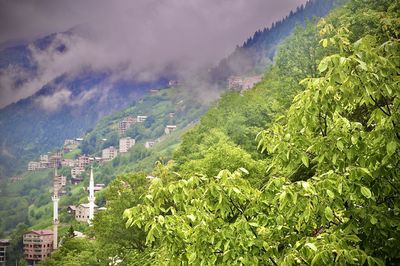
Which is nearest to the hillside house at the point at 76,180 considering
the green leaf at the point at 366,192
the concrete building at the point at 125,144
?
the concrete building at the point at 125,144

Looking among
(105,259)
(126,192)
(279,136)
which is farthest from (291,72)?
(279,136)

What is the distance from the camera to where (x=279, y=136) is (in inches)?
173

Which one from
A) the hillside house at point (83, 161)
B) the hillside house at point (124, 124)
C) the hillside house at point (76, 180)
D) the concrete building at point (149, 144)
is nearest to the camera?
the hillside house at point (76, 180)

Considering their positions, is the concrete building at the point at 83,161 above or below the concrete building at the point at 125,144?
below

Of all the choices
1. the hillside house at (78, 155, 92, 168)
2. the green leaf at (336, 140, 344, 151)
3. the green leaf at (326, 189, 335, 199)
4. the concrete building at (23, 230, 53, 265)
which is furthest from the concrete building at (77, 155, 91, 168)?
the green leaf at (326, 189, 335, 199)

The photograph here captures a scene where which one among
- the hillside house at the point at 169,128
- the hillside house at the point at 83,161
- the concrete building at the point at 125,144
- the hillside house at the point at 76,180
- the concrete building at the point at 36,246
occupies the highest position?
the hillside house at the point at 169,128

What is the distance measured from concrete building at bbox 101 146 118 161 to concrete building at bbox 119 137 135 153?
2.82m

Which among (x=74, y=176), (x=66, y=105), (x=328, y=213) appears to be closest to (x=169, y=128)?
(x=74, y=176)

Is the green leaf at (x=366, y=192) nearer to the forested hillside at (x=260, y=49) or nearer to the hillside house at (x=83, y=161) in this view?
the forested hillside at (x=260, y=49)

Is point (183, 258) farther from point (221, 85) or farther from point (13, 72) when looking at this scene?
point (221, 85)

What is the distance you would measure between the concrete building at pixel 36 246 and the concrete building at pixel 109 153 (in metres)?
97.8

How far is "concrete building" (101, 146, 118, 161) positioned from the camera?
562 ft

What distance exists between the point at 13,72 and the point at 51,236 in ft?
227

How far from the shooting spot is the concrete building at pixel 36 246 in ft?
227
